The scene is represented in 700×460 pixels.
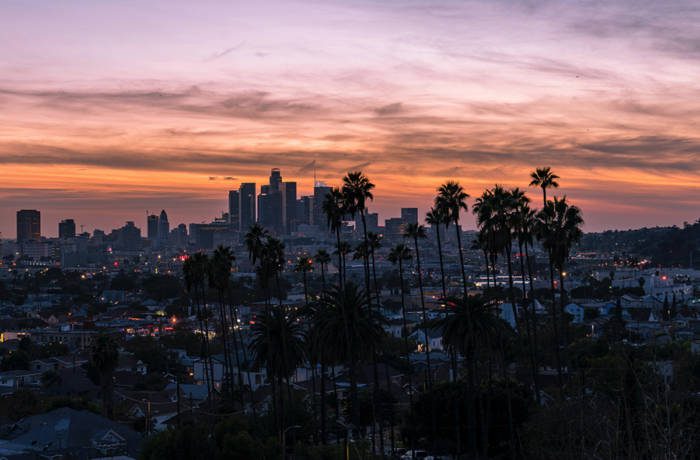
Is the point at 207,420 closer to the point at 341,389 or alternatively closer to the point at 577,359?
the point at 341,389

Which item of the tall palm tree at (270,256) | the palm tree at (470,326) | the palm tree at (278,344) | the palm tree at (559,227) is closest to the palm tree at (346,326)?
the palm tree at (470,326)

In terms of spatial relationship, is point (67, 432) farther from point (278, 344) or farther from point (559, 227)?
point (559, 227)

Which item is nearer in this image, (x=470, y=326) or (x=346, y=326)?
(x=470, y=326)

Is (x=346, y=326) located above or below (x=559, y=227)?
below

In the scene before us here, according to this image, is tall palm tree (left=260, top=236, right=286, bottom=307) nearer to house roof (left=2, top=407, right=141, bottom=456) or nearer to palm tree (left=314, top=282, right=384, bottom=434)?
house roof (left=2, top=407, right=141, bottom=456)

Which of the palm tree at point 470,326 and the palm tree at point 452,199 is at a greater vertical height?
the palm tree at point 452,199

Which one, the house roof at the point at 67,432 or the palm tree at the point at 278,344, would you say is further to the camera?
the palm tree at the point at 278,344

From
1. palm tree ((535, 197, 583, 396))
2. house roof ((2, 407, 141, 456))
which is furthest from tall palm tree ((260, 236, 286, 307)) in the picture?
palm tree ((535, 197, 583, 396))

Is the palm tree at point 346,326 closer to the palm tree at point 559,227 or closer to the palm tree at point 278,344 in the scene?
the palm tree at point 278,344

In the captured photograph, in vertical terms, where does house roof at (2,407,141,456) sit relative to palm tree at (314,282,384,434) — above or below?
below

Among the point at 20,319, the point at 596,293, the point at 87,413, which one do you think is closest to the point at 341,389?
the point at 87,413

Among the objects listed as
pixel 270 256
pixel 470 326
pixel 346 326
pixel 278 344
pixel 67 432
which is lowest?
pixel 67 432

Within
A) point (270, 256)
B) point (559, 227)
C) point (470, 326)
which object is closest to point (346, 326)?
point (470, 326)
